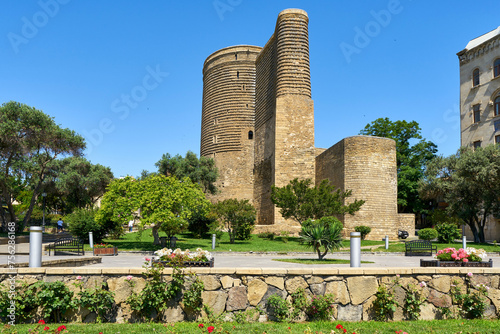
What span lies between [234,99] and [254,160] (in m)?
6.12

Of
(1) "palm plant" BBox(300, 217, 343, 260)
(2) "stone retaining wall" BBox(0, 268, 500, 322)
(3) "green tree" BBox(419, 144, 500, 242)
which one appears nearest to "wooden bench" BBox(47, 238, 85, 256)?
(1) "palm plant" BBox(300, 217, 343, 260)

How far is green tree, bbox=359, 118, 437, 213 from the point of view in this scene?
35.6 metres

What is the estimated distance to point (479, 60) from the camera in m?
32.6

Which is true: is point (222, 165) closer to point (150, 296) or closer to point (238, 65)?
point (238, 65)

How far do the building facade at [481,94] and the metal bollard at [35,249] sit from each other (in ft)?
101

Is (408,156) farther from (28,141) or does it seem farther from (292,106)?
(28,141)

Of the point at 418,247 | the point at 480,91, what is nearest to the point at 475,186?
the point at 418,247

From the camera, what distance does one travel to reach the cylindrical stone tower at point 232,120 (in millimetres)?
39062

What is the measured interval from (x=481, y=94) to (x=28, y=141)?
31059mm

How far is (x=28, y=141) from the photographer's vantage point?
2356 centimetres

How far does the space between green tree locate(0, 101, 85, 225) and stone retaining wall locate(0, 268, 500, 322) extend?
772 inches

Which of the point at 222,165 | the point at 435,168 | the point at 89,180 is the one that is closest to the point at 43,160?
the point at 89,180

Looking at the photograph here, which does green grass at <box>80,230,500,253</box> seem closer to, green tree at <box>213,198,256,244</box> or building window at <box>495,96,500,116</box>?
green tree at <box>213,198,256,244</box>

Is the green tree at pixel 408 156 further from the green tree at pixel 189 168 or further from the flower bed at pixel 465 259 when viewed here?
the flower bed at pixel 465 259
